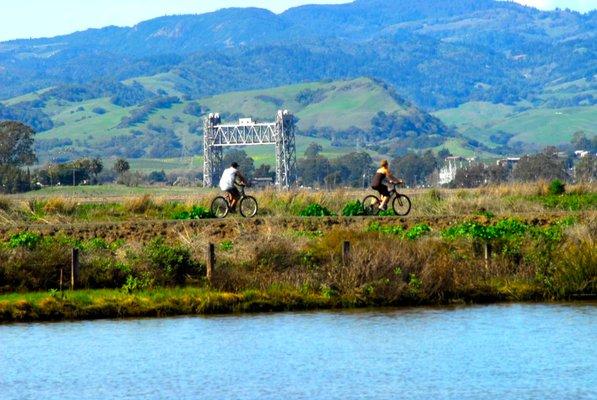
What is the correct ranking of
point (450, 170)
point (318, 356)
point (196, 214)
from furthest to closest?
point (450, 170), point (196, 214), point (318, 356)

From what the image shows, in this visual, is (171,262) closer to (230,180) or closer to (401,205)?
(230,180)

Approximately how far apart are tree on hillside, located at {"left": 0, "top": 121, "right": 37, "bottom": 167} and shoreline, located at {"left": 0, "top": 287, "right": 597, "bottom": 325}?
270 ft

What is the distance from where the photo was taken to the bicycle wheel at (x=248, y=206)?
46812 millimetres

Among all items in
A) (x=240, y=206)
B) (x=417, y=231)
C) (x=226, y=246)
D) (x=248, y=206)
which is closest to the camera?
(x=226, y=246)

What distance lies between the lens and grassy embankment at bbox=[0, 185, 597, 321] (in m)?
33.1

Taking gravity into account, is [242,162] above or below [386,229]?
above

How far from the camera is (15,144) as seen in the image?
118000 millimetres

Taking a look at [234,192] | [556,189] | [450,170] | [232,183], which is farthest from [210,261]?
[450,170]

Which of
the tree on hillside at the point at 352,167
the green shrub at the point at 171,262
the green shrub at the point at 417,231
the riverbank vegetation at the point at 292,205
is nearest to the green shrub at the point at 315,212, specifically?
the riverbank vegetation at the point at 292,205

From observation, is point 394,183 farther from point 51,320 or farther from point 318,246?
point 51,320

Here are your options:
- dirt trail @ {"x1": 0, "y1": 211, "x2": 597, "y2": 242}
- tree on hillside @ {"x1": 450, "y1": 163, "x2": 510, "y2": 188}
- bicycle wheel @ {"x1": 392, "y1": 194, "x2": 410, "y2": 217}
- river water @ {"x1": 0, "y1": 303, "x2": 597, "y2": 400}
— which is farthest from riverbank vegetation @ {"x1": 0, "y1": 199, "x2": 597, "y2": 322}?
tree on hillside @ {"x1": 450, "y1": 163, "x2": 510, "y2": 188}

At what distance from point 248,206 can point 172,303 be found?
15119 mm

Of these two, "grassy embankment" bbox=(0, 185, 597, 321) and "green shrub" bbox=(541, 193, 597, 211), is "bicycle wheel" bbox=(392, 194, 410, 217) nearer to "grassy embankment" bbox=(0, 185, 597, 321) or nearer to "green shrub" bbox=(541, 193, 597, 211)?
"green shrub" bbox=(541, 193, 597, 211)

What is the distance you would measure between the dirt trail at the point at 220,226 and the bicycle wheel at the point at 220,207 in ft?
6.02
